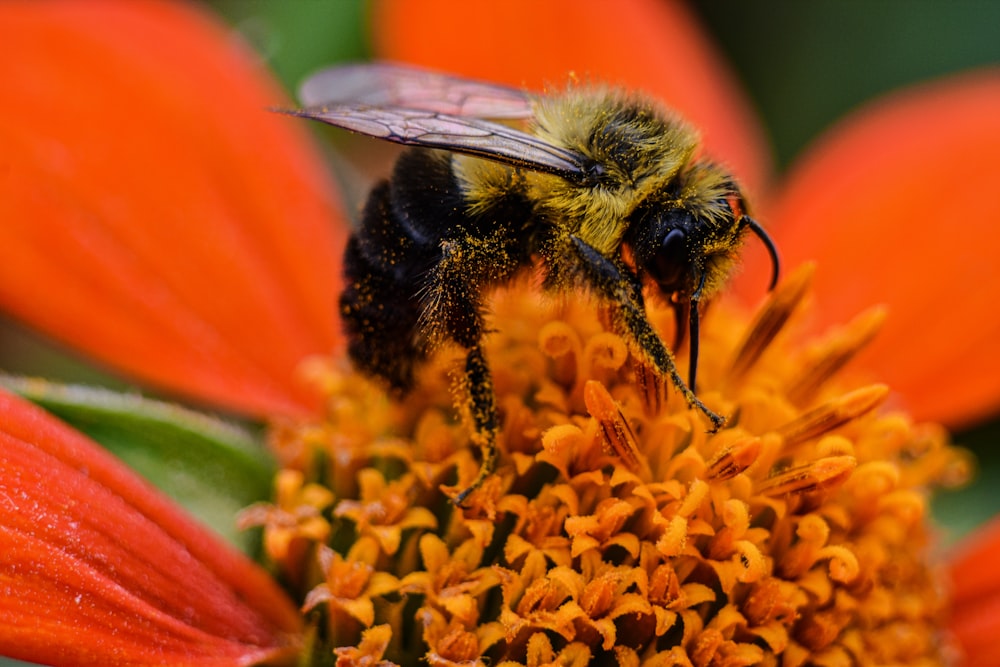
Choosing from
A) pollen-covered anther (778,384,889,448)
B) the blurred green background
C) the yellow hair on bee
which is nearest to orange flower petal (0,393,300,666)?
the yellow hair on bee

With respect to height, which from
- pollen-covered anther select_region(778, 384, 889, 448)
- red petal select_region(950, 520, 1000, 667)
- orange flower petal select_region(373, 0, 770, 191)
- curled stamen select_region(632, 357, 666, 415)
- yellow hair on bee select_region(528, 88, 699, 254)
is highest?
orange flower petal select_region(373, 0, 770, 191)

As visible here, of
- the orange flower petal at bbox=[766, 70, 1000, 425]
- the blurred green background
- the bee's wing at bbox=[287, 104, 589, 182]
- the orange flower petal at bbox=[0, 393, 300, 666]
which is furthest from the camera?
the blurred green background

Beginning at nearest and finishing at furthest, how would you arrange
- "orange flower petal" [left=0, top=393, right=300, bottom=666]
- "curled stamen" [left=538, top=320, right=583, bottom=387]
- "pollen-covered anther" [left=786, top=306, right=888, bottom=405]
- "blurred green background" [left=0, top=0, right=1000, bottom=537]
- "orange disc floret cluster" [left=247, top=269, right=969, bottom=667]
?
"orange flower petal" [left=0, top=393, right=300, bottom=666] → "orange disc floret cluster" [left=247, top=269, right=969, bottom=667] → "curled stamen" [left=538, top=320, right=583, bottom=387] → "pollen-covered anther" [left=786, top=306, right=888, bottom=405] → "blurred green background" [left=0, top=0, right=1000, bottom=537]

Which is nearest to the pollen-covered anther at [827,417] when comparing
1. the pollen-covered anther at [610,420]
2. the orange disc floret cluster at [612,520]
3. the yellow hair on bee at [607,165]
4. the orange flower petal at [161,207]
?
the orange disc floret cluster at [612,520]

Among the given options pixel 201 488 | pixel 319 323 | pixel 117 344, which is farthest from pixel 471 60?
pixel 201 488

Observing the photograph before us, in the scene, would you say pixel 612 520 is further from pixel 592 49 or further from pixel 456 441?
pixel 592 49

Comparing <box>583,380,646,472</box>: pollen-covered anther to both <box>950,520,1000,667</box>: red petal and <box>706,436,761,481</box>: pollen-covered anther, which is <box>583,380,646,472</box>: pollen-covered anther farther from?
<box>950,520,1000,667</box>: red petal

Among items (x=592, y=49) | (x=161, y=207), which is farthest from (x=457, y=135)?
(x=592, y=49)
